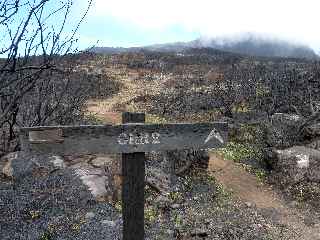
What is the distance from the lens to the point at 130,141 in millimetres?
4742

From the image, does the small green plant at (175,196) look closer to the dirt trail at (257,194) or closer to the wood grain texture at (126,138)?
the dirt trail at (257,194)

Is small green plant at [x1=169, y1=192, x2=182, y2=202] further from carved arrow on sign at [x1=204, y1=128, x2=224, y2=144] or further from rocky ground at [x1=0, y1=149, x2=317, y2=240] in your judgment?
carved arrow on sign at [x1=204, y1=128, x2=224, y2=144]

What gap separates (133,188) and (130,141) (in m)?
0.48

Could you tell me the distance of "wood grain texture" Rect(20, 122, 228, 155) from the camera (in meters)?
4.57

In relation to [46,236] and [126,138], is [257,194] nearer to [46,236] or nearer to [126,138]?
[46,236]

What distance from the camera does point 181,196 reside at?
35.3 feet

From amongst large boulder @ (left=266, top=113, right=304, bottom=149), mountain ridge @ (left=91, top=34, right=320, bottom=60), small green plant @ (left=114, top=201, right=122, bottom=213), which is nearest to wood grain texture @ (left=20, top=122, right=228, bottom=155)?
small green plant @ (left=114, top=201, right=122, bottom=213)

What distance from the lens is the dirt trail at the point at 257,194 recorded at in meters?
10.1

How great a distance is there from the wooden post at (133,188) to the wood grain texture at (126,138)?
0.42ft

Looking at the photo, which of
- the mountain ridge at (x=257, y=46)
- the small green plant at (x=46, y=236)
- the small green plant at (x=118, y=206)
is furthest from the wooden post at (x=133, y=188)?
the mountain ridge at (x=257, y=46)

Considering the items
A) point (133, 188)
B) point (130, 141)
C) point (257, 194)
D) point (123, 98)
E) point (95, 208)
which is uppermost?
point (130, 141)

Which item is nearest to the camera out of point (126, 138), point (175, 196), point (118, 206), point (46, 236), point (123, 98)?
point (126, 138)

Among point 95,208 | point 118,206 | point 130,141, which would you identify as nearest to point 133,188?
point 130,141

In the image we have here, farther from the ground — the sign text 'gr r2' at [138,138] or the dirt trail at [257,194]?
the sign text 'gr r2' at [138,138]
